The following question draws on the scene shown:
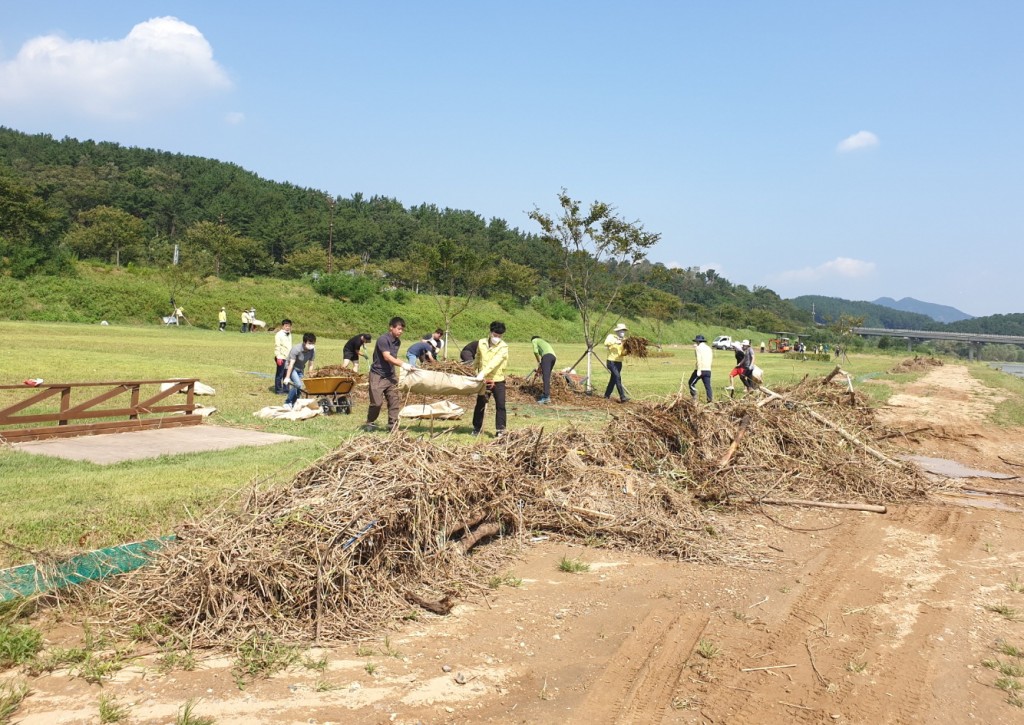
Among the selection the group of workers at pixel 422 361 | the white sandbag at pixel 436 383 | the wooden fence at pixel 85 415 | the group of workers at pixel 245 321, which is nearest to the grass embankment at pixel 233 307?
the group of workers at pixel 245 321

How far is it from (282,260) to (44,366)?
6758 centimetres

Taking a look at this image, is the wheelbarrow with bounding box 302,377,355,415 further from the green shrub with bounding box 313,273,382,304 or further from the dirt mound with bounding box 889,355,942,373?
→ the green shrub with bounding box 313,273,382,304

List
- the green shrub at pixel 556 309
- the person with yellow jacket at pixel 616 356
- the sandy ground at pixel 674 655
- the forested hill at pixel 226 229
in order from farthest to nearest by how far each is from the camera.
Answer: the green shrub at pixel 556 309, the forested hill at pixel 226 229, the person with yellow jacket at pixel 616 356, the sandy ground at pixel 674 655

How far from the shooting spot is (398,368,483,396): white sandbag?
1101 centimetres

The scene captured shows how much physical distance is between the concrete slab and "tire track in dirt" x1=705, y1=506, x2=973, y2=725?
743 cm

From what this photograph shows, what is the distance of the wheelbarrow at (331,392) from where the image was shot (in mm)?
13052

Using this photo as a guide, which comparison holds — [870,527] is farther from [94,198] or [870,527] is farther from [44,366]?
[94,198]

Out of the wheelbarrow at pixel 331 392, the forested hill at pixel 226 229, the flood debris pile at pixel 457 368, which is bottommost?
the wheelbarrow at pixel 331 392

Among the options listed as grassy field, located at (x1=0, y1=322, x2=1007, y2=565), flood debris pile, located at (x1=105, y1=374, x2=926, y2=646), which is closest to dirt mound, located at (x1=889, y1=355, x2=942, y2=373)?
grassy field, located at (x1=0, y1=322, x2=1007, y2=565)

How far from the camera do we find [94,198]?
76.2m

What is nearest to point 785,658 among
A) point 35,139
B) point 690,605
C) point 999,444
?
point 690,605

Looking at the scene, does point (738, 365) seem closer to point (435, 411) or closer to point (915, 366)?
point (435, 411)

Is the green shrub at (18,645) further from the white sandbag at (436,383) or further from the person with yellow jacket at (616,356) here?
the person with yellow jacket at (616,356)

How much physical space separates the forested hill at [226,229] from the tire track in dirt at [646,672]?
982 inches
